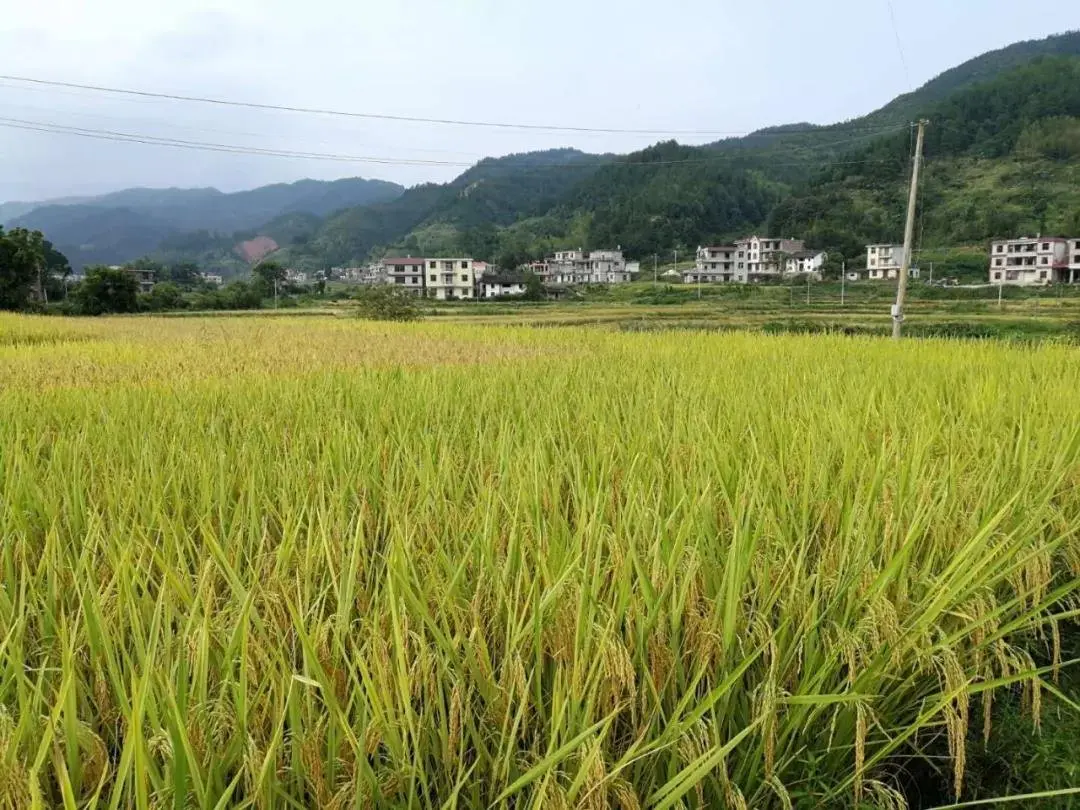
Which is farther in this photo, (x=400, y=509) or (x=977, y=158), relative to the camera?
(x=977, y=158)

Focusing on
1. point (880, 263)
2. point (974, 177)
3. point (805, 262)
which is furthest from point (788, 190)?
point (880, 263)

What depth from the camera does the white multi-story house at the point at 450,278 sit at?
55.2 m

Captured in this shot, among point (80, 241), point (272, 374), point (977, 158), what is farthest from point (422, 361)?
point (80, 241)

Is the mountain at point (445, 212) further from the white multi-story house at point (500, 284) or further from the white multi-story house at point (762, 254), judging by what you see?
the white multi-story house at point (762, 254)

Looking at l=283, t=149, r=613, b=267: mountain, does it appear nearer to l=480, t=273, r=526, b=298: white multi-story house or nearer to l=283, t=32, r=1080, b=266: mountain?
l=283, t=32, r=1080, b=266: mountain

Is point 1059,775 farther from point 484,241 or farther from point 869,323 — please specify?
point 484,241

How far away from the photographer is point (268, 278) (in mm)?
52812

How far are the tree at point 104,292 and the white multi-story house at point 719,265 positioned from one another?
40.8 m

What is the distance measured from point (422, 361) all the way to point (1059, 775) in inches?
263

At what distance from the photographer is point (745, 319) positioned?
94.0 feet

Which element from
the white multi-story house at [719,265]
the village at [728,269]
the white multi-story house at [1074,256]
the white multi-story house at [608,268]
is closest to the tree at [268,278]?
the village at [728,269]

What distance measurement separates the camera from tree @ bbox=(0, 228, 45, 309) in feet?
98.6

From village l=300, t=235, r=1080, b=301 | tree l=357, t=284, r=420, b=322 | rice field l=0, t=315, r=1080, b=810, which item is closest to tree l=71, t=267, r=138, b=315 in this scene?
village l=300, t=235, r=1080, b=301

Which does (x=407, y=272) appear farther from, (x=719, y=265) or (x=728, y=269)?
(x=728, y=269)
